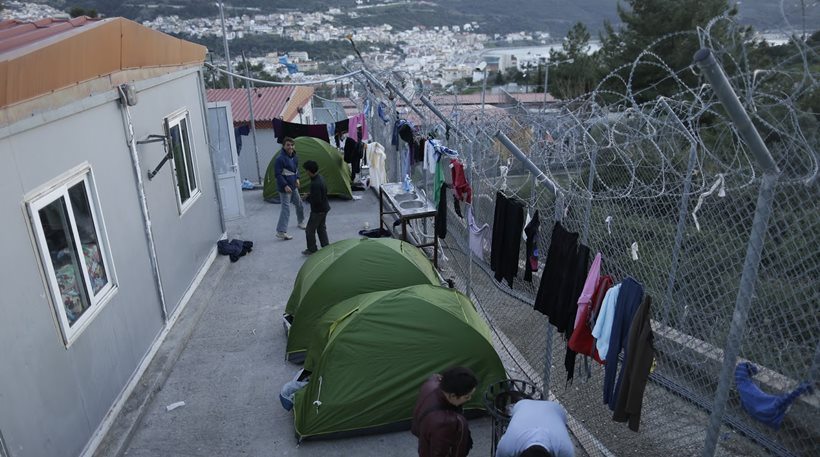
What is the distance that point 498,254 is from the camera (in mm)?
5254

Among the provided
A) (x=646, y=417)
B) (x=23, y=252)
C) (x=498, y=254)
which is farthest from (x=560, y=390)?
(x=23, y=252)

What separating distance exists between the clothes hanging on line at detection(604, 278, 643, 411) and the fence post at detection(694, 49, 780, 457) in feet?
1.84

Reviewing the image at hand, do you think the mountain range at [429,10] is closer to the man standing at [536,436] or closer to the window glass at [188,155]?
the window glass at [188,155]

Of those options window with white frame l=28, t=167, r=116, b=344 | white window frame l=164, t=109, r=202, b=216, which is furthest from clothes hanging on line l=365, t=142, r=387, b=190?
window with white frame l=28, t=167, r=116, b=344

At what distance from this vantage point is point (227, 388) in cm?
566

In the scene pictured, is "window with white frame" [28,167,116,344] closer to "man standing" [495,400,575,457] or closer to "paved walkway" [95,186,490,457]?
"paved walkway" [95,186,490,457]

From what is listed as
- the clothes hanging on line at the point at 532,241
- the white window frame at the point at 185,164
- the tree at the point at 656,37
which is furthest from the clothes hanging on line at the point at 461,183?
the tree at the point at 656,37

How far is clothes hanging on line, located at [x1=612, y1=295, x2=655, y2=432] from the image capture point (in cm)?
319

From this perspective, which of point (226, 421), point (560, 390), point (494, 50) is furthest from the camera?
point (494, 50)

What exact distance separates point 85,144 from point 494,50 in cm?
5407

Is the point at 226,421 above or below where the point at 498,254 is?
below

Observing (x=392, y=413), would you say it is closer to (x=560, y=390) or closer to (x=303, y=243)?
(x=560, y=390)

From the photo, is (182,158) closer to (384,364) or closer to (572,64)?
(384,364)

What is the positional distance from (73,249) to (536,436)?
13.1 feet
